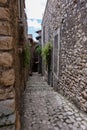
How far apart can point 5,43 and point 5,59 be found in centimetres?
14

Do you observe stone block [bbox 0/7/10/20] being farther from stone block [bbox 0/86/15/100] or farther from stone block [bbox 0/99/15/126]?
stone block [bbox 0/99/15/126]

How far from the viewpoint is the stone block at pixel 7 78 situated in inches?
58.8

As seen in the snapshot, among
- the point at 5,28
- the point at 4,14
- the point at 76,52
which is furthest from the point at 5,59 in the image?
the point at 76,52

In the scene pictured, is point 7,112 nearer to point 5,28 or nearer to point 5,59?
point 5,59

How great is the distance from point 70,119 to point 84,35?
5.51 feet

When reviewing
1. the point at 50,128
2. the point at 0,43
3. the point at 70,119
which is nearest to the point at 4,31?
the point at 0,43

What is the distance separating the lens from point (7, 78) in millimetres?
1518

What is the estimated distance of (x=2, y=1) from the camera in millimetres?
1450

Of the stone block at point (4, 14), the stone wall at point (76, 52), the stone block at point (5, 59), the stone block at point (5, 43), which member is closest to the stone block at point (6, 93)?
the stone block at point (5, 59)

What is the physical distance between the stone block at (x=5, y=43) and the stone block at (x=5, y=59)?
53 mm

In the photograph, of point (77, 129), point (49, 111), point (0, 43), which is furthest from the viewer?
point (49, 111)

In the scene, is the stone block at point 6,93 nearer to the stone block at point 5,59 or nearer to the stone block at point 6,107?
the stone block at point 6,107

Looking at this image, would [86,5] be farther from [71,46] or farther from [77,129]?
[77,129]

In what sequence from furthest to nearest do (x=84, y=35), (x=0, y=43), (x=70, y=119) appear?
1. (x=84, y=35)
2. (x=70, y=119)
3. (x=0, y=43)
